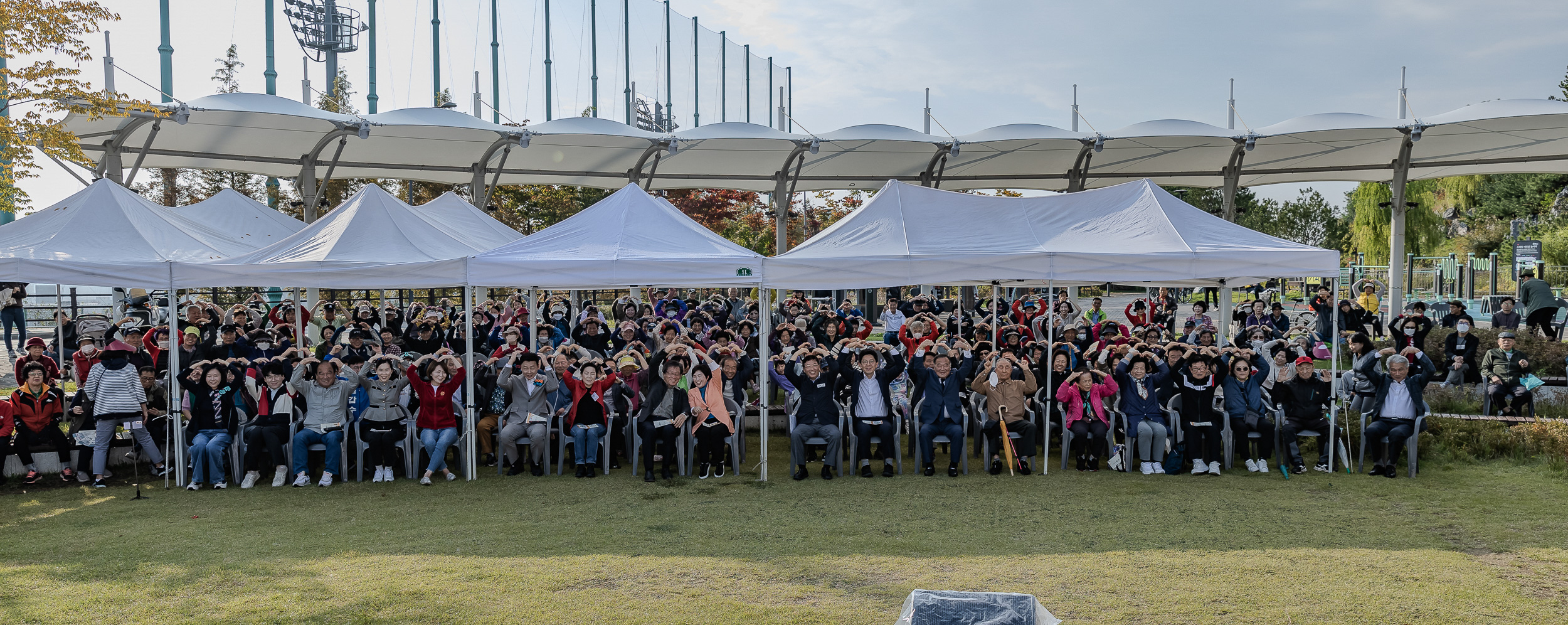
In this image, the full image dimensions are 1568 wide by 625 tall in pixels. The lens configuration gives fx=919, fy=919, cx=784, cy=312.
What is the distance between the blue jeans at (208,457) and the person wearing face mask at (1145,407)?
25.0ft

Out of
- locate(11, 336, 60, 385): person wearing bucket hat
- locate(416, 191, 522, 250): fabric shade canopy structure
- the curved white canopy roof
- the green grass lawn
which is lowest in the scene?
the green grass lawn

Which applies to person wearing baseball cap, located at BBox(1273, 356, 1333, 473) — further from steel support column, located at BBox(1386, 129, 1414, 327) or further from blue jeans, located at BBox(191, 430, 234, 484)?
steel support column, located at BBox(1386, 129, 1414, 327)

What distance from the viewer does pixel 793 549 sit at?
5.71 m

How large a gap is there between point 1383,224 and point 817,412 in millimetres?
37279

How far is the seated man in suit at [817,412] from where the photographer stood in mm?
7848

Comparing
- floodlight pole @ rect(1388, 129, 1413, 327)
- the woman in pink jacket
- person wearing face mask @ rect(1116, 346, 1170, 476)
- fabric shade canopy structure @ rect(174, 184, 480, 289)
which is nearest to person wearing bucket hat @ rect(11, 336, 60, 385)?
fabric shade canopy structure @ rect(174, 184, 480, 289)

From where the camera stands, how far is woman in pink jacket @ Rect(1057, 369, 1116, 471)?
7988 mm

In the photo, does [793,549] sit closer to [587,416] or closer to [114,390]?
[587,416]

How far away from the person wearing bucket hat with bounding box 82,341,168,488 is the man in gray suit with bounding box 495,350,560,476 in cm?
283

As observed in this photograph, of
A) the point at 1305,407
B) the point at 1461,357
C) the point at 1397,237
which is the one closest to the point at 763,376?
the point at 1305,407

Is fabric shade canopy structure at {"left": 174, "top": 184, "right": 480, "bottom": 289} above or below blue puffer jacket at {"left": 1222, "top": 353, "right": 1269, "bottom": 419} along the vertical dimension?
above

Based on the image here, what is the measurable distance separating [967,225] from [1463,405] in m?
5.82

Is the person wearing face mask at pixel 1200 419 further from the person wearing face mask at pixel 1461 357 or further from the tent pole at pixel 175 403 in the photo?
the tent pole at pixel 175 403

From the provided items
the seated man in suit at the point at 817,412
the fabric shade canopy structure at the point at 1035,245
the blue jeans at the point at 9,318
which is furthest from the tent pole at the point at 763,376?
the blue jeans at the point at 9,318
